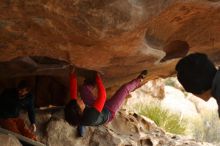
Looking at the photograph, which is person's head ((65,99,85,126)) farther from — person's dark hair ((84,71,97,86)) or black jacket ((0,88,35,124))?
black jacket ((0,88,35,124))

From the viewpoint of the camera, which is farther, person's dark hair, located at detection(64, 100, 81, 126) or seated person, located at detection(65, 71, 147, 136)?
person's dark hair, located at detection(64, 100, 81, 126)

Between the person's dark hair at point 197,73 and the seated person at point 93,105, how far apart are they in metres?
3.47

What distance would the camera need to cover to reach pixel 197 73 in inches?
144

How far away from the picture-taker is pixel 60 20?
516 cm

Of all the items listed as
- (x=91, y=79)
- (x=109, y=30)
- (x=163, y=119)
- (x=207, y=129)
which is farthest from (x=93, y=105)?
(x=207, y=129)

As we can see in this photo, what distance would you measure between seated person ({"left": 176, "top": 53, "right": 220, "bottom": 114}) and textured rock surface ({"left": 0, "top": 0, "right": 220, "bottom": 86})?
1.34 meters

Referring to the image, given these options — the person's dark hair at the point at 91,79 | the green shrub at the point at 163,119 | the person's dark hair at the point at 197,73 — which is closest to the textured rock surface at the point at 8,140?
the person's dark hair at the point at 91,79

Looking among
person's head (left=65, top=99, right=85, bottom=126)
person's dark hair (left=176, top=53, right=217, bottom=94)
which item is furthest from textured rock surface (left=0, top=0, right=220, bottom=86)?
person's dark hair (left=176, top=53, right=217, bottom=94)

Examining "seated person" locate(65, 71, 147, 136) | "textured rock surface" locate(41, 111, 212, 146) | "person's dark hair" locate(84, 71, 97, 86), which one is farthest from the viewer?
"textured rock surface" locate(41, 111, 212, 146)

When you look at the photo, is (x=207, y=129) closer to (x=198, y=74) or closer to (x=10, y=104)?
(x=10, y=104)

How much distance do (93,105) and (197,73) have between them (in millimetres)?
3689

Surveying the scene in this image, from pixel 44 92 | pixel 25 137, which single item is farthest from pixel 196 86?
pixel 44 92

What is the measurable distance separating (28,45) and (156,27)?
5.97 ft

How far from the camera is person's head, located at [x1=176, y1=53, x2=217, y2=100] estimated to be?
3.62 meters
